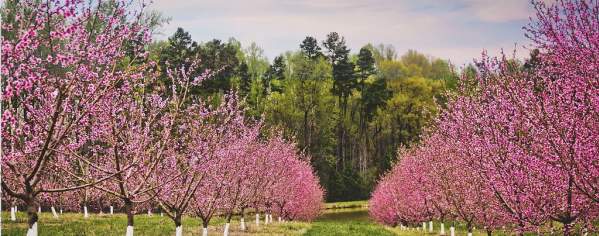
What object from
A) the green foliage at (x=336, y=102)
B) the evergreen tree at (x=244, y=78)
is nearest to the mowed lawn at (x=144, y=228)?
the green foliage at (x=336, y=102)

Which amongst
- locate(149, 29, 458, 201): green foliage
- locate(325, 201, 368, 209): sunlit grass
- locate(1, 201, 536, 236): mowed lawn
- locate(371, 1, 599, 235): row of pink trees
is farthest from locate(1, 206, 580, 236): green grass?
locate(149, 29, 458, 201): green foliage

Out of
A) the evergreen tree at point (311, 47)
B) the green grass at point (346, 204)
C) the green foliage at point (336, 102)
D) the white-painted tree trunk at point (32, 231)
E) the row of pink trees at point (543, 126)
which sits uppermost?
the evergreen tree at point (311, 47)

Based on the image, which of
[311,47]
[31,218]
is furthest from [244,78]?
[31,218]

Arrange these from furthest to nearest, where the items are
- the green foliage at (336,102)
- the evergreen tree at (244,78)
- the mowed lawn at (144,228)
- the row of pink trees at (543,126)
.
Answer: the evergreen tree at (244,78) < the green foliage at (336,102) < the mowed lawn at (144,228) < the row of pink trees at (543,126)

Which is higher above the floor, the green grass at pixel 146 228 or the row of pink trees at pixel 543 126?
the row of pink trees at pixel 543 126

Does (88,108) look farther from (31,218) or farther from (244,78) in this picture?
(244,78)

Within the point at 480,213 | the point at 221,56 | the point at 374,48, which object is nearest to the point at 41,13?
the point at 480,213

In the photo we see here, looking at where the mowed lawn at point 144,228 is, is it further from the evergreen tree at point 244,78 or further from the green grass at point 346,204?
the evergreen tree at point 244,78

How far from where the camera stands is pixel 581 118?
9938 mm

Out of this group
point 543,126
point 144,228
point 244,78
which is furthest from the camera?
point 244,78

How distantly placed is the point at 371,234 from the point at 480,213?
26.8 feet

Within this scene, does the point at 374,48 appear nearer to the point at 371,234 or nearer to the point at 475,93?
the point at 371,234

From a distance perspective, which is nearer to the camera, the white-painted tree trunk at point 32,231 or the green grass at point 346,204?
the white-painted tree trunk at point 32,231

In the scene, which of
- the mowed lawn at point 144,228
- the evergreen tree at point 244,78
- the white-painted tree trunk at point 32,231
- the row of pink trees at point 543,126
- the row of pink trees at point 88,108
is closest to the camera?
the row of pink trees at point 88,108
